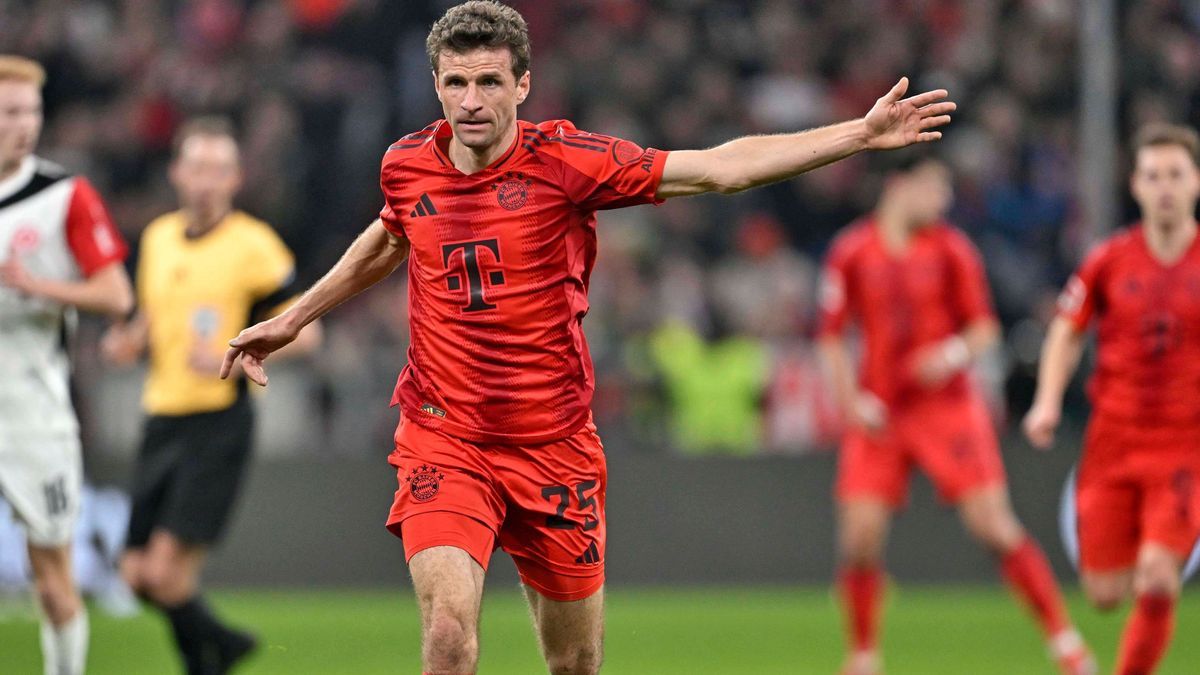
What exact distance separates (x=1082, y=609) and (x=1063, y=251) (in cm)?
347

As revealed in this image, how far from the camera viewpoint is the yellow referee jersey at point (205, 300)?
8523 millimetres

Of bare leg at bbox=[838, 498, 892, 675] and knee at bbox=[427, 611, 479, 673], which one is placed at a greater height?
knee at bbox=[427, 611, 479, 673]

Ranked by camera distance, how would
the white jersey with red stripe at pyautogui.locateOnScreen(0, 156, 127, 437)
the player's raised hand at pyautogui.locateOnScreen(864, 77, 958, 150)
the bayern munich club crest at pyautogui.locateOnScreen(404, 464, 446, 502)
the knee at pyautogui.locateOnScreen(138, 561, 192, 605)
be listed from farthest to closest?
the knee at pyautogui.locateOnScreen(138, 561, 192, 605)
the white jersey with red stripe at pyautogui.locateOnScreen(0, 156, 127, 437)
the bayern munich club crest at pyautogui.locateOnScreen(404, 464, 446, 502)
the player's raised hand at pyautogui.locateOnScreen(864, 77, 958, 150)

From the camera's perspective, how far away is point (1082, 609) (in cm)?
1205

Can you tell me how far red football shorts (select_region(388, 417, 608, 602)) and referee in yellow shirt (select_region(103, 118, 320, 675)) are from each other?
2930 mm

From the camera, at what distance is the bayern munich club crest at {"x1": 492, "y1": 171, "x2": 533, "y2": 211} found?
18.2 feet

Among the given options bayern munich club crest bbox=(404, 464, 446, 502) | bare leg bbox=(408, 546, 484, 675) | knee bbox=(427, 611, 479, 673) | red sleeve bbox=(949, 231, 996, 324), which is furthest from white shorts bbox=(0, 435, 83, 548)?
red sleeve bbox=(949, 231, 996, 324)

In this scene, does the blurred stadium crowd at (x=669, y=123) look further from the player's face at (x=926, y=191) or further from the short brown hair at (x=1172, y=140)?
the short brown hair at (x=1172, y=140)

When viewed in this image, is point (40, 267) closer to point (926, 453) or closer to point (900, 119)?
point (900, 119)

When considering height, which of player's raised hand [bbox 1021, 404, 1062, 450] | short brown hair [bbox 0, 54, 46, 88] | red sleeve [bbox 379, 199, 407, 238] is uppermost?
short brown hair [bbox 0, 54, 46, 88]

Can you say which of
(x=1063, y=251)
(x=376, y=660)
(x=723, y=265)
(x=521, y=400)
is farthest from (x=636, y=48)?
(x=521, y=400)

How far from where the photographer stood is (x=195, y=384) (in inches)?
335

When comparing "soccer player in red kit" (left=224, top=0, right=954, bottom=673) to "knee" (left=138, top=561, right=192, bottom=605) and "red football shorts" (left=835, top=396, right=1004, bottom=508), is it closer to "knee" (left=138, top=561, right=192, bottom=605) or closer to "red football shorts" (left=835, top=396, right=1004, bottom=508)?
"knee" (left=138, top=561, right=192, bottom=605)

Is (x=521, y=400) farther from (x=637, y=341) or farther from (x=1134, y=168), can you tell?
(x=637, y=341)
